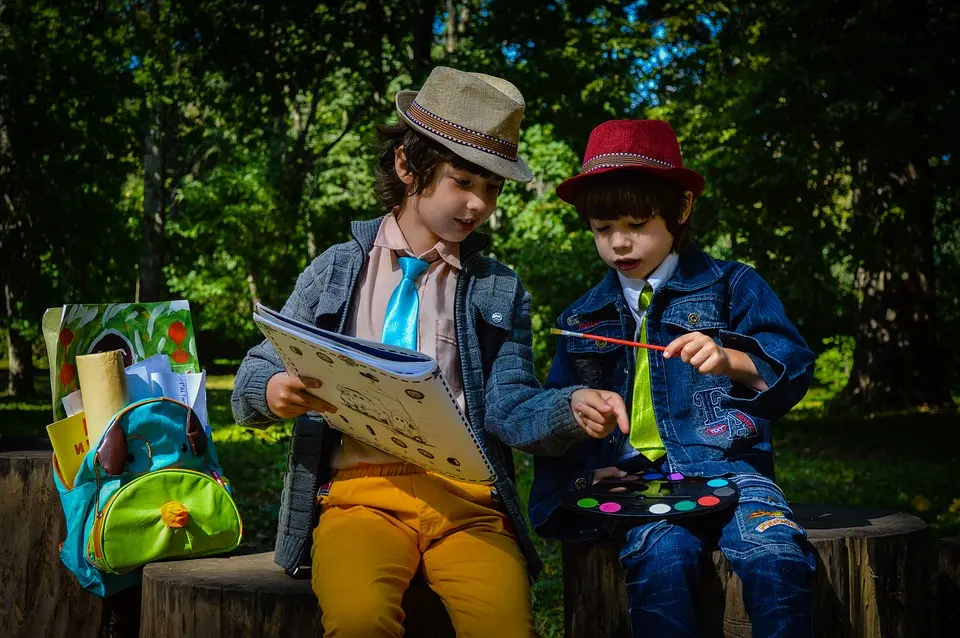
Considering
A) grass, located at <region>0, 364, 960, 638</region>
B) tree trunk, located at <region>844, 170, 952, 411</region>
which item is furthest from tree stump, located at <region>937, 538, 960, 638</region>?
tree trunk, located at <region>844, 170, 952, 411</region>

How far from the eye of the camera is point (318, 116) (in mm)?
21297

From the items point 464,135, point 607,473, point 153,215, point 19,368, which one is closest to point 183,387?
point 464,135

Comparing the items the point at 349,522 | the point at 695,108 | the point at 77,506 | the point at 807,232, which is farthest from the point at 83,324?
the point at 695,108

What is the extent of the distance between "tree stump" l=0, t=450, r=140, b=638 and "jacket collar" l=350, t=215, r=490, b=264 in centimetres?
148

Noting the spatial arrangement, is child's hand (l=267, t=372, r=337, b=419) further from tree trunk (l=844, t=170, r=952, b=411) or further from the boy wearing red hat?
tree trunk (l=844, t=170, r=952, b=411)

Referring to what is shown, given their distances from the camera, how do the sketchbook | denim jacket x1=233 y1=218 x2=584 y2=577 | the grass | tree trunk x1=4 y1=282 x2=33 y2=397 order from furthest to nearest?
tree trunk x1=4 y1=282 x2=33 y2=397 → the grass → denim jacket x1=233 y1=218 x2=584 y2=577 → the sketchbook

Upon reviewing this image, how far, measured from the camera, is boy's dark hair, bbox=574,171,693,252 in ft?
8.68

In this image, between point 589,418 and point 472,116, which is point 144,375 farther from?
point 589,418

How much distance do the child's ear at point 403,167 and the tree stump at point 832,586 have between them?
1.04m

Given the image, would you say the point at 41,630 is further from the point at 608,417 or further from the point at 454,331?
the point at 608,417

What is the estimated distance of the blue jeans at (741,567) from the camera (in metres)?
2.22

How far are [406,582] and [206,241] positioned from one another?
853 inches

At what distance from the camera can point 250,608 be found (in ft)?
8.02

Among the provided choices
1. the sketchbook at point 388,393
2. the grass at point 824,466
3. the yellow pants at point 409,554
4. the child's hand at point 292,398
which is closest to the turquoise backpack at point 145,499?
the yellow pants at point 409,554
